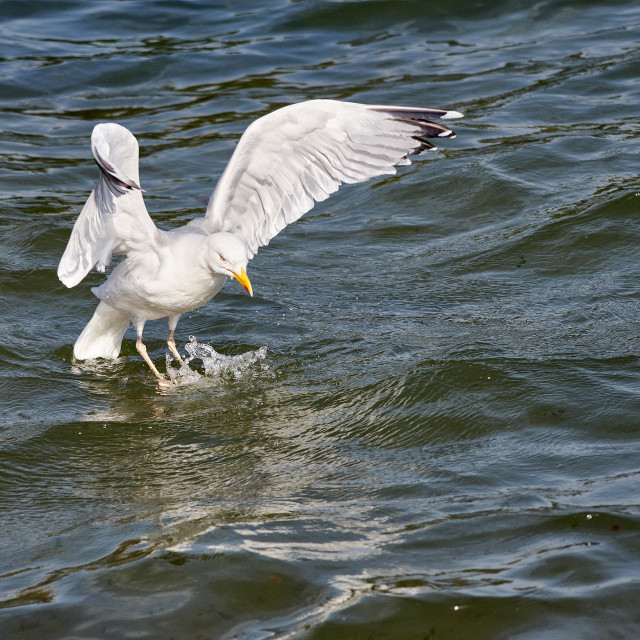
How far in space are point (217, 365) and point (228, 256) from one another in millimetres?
1036

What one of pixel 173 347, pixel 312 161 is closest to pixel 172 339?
pixel 173 347

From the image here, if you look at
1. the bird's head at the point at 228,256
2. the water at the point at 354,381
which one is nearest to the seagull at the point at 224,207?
the bird's head at the point at 228,256

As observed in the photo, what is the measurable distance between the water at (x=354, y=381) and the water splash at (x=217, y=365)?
2cm

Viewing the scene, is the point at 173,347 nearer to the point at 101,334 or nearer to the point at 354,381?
the point at 101,334

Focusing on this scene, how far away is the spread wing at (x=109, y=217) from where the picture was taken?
5320 millimetres

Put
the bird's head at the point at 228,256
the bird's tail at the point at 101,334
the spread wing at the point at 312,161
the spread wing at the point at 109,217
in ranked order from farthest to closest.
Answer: the bird's tail at the point at 101,334 → the spread wing at the point at 312,161 → the bird's head at the point at 228,256 → the spread wing at the point at 109,217

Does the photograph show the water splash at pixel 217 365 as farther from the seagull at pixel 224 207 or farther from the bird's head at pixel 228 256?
the bird's head at pixel 228 256

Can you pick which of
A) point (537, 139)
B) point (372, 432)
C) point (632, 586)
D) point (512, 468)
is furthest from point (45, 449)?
point (537, 139)

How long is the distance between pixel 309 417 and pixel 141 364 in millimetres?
1550

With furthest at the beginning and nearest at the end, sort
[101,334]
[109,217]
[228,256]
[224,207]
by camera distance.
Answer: [101,334]
[224,207]
[109,217]
[228,256]

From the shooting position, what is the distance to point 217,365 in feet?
20.7

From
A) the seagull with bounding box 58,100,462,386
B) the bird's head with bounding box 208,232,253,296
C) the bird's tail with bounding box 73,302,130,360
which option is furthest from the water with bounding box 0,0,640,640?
the bird's head with bounding box 208,232,253,296

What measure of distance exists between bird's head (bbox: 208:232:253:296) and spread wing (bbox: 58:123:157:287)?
0.43 m

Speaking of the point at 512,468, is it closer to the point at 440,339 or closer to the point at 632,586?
the point at 632,586
